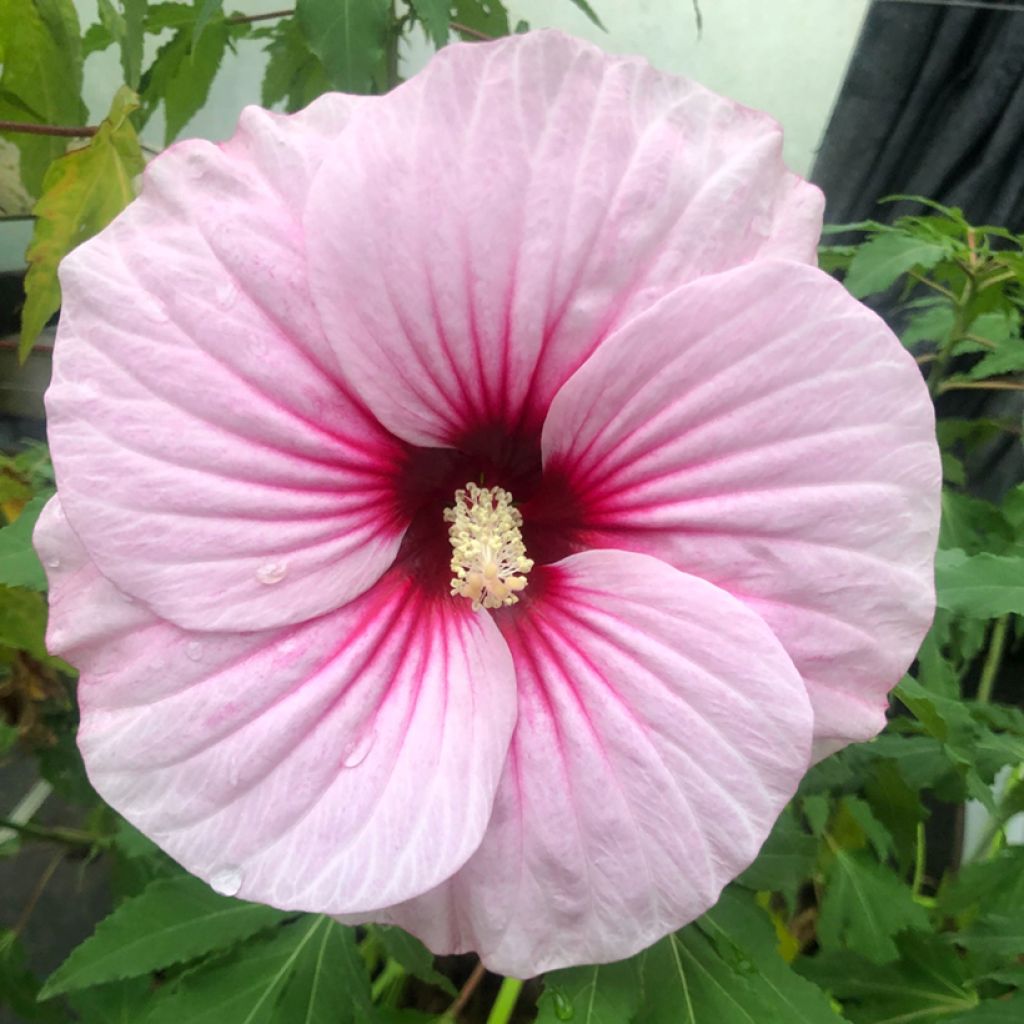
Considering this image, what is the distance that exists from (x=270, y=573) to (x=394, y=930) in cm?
34

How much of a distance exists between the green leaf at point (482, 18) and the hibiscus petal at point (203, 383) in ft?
1.63

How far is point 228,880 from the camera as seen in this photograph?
1.12ft

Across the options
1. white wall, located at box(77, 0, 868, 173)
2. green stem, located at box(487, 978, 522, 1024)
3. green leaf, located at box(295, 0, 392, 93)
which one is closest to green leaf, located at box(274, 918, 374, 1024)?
green stem, located at box(487, 978, 522, 1024)

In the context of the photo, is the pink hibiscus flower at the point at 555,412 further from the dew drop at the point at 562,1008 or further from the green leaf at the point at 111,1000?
the green leaf at the point at 111,1000

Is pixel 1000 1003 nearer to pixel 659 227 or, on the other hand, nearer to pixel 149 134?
pixel 659 227

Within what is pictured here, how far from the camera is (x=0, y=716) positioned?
2.54ft

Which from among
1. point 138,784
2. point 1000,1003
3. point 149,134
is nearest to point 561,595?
point 138,784

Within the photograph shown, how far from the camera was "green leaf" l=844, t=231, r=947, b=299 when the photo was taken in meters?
0.73

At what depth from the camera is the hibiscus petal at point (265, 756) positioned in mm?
343

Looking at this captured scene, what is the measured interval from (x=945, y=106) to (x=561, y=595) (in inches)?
49.7

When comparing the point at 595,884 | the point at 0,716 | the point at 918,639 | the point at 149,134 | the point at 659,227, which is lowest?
the point at 0,716

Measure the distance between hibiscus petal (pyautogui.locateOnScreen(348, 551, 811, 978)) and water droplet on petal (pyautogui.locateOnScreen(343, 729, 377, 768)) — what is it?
6 cm

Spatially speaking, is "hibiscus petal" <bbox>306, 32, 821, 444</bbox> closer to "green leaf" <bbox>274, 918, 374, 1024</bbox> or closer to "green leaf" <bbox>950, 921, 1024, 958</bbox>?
"green leaf" <bbox>274, 918, 374, 1024</bbox>

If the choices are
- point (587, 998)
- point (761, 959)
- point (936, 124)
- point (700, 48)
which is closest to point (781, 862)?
point (761, 959)
